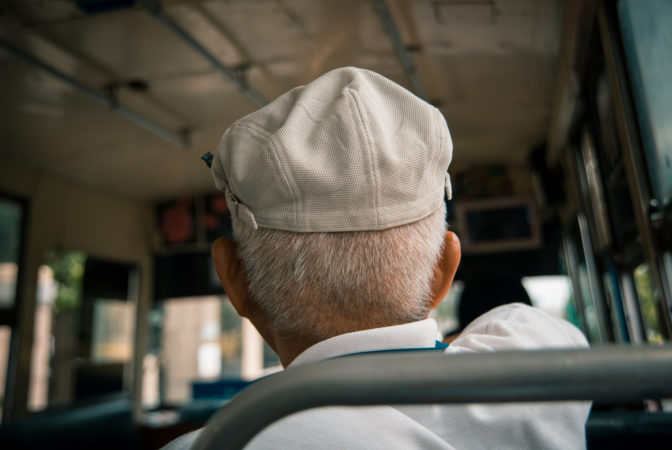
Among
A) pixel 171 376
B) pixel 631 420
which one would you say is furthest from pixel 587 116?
pixel 171 376

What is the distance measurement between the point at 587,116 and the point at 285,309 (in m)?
3.57

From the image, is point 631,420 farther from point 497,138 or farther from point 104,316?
point 104,316

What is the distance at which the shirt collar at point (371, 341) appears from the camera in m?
0.67

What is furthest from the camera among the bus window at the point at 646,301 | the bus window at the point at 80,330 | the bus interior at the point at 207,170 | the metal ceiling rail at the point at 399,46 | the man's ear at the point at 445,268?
the bus window at the point at 80,330

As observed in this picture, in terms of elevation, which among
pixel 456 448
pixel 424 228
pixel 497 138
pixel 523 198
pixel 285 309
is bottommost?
pixel 456 448

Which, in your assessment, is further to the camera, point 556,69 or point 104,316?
point 104,316

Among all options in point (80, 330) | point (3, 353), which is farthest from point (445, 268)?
point (80, 330)

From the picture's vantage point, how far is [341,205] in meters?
0.68

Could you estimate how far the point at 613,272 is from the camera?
358 cm

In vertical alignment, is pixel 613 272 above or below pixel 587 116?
below

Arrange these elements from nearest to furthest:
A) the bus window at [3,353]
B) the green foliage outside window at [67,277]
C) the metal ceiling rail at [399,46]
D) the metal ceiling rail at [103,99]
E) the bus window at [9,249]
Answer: the metal ceiling rail at [399,46], the metal ceiling rail at [103,99], the bus window at [3,353], the bus window at [9,249], the green foliage outside window at [67,277]

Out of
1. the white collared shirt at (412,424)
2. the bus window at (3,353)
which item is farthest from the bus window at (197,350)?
the white collared shirt at (412,424)

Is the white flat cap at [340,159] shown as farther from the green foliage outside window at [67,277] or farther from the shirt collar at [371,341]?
the green foliage outside window at [67,277]

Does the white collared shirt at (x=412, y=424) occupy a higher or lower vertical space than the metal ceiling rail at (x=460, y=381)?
lower
